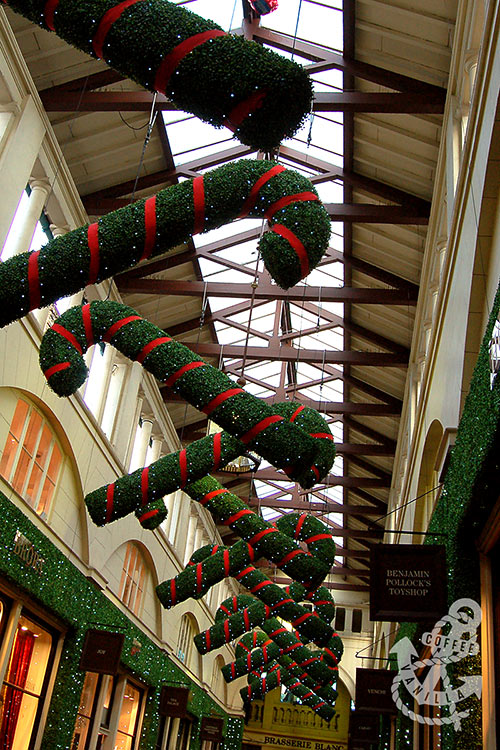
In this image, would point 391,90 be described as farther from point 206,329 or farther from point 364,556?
point 364,556

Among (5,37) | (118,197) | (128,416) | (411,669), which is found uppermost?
(118,197)

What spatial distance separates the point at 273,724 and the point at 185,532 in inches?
535

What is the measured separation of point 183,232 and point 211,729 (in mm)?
16517

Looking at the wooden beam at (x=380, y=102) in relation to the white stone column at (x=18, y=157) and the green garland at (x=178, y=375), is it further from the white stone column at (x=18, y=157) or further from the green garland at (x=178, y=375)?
the green garland at (x=178, y=375)

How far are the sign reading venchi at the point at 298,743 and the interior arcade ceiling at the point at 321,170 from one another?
15.6 metres

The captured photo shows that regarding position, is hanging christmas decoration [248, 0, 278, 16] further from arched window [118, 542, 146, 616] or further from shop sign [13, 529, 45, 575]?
arched window [118, 542, 146, 616]

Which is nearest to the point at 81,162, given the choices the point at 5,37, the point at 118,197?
the point at 118,197

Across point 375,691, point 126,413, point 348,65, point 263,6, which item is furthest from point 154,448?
point 263,6

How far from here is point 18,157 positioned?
8172 millimetres

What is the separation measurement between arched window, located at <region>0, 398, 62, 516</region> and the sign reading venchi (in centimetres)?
2133

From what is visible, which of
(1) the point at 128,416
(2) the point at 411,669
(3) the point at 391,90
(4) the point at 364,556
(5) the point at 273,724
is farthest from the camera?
(5) the point at 273,724

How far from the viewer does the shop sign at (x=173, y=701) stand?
1419 cm

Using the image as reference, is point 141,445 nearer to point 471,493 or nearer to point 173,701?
point 173,701

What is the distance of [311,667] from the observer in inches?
574
